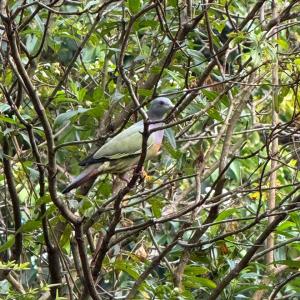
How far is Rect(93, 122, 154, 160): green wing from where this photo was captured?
4215 millimetres

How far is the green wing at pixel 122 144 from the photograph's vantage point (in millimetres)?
4215

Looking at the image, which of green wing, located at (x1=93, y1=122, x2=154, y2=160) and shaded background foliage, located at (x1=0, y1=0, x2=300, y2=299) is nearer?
shaded background foliage, located at (x1=0, y1=0, x2=300, y2=299)

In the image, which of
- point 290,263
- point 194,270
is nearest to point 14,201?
point 194,270

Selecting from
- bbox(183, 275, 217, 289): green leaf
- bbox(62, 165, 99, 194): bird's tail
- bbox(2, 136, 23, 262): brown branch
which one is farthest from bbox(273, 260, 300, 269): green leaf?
bbox(2, 136, 23, 262): brown branch

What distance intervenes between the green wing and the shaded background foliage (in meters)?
0.07

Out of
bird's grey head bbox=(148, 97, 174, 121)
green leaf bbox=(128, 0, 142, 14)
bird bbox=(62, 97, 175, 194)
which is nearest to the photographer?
green leaf bbox=(128, 0, 142, 14)

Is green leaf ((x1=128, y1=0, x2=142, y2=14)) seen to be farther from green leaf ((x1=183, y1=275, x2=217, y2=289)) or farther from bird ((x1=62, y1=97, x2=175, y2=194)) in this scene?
green leaf ((x1=183, y1=275, x2=217, y2=289))

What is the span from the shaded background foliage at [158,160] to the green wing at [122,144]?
0.24 feet

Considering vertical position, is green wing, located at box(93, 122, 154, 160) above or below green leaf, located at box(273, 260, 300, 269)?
above

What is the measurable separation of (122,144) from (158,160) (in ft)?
3.36

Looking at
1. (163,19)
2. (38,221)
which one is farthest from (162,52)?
(38,221)

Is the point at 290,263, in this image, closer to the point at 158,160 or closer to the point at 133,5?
the point at 133,5

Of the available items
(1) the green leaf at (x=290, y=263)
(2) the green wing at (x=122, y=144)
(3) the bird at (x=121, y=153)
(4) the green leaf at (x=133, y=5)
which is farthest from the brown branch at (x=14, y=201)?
(1) the green leaf at (x=290, y=263)

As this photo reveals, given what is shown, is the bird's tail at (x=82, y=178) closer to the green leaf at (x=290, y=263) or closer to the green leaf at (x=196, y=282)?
the green leaf at (x=196, y=282)
